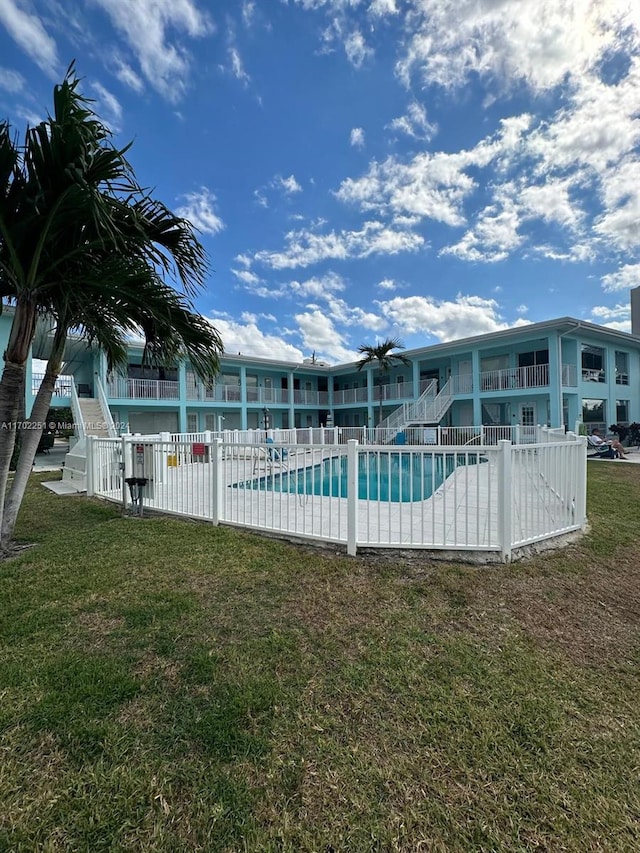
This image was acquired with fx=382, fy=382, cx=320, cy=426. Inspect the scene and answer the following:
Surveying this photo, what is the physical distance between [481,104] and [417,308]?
14317 mm

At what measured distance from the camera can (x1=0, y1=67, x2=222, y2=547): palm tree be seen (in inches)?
148

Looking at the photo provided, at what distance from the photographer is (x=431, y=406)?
2103cm

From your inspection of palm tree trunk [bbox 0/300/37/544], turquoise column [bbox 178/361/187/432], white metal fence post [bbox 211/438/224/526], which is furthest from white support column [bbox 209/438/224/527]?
turquoise column [bbox 178/361/187/432]

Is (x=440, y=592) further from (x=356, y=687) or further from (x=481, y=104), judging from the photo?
(x=481, y=104)

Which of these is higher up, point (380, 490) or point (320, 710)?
point (380, 490)

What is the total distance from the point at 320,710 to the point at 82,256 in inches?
203

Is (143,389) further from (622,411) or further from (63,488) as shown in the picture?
(622,411)

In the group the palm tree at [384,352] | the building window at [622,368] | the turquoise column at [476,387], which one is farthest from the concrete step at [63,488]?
the building window at [622,368]

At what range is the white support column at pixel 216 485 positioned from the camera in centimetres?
590

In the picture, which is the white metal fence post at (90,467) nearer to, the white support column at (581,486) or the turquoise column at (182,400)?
the white support column at (581,486)

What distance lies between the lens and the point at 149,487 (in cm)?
677

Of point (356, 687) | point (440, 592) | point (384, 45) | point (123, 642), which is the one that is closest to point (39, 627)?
point (123, 642)

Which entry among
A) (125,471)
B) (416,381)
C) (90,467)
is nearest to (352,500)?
(125,471)

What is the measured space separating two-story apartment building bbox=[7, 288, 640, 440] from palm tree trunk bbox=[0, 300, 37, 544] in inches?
449
